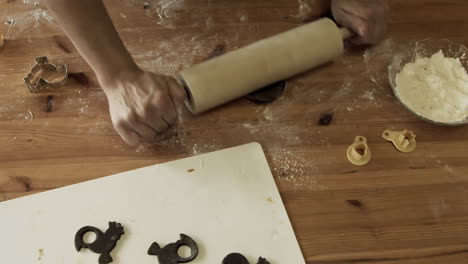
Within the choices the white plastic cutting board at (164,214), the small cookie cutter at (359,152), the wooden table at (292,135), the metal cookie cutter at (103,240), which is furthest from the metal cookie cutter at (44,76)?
the small cookie cutter at (359,152)

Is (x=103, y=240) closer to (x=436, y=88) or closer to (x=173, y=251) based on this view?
(x=173, y=251)

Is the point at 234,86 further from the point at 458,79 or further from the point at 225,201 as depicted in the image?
the point at 458,79

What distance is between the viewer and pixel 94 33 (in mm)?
871

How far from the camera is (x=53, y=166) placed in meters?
0.90

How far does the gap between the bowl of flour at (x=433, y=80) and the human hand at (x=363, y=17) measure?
3.1 inches

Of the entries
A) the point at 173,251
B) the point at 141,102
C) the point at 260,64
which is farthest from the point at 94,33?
the point at 173,251

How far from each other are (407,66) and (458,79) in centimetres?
12

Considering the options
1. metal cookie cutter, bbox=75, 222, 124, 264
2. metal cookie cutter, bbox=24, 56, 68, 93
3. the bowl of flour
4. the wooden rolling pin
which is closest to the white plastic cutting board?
metal cookie cutter, bbox=75, 222, 124, 264

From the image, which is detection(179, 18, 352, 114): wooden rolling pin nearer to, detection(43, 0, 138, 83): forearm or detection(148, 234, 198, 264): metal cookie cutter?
detection(43, 0, 138, 83): forearm

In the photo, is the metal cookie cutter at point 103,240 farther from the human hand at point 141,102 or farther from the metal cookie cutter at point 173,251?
the human hand at point 141,102

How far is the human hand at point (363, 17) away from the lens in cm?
105

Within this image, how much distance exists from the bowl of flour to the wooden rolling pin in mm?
160

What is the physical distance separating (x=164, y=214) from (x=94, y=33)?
0.39 meters

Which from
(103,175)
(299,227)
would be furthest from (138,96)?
(299,227)
